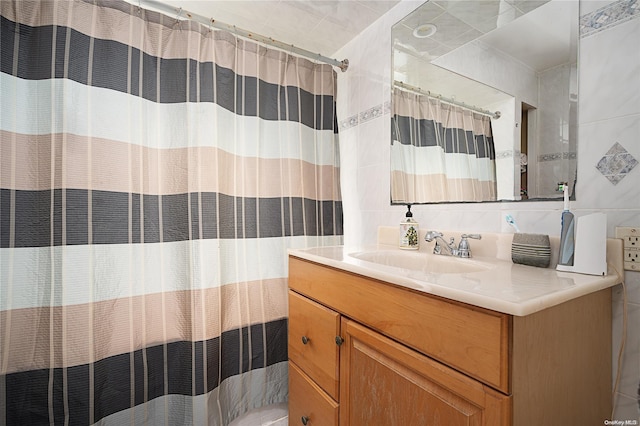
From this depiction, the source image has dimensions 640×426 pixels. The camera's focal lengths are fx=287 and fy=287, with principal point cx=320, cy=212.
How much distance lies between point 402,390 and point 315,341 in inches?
16.9

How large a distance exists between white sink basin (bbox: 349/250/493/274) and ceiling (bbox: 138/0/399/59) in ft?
4.23

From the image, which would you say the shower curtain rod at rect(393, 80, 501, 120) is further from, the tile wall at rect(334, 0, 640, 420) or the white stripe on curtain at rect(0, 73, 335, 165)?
the white stripe on curtain at rect(0, 73, 335, 165)

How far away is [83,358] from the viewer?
3.75ft

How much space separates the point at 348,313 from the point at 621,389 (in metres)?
0.79

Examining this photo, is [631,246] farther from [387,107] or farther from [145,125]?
[145,125]

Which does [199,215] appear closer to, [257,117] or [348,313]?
[257,117]

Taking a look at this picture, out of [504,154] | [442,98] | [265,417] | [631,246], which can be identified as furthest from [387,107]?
[265,417]

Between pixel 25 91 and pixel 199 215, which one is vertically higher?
pixel 25 91

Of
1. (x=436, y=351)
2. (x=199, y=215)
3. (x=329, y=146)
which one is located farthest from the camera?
(x=329, y=146)

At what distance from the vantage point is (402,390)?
0.78 m

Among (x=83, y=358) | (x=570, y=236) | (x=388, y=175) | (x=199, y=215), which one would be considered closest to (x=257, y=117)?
(x=199, y=215)

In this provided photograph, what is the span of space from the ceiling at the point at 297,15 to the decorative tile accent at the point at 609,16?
2.98 ft

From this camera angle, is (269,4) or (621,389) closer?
(621,389)

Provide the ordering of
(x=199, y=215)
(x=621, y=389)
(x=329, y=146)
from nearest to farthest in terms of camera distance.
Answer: (x=621, y=389) < (x=199, y=215) < (x=329, y=146)
